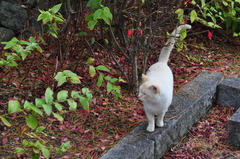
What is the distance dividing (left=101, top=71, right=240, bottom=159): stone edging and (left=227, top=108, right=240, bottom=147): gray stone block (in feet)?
1.29

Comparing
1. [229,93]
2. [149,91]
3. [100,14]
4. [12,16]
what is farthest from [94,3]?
[229,93]

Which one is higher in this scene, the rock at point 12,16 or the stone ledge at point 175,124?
the rock at point 12,16

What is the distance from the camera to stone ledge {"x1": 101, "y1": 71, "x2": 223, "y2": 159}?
2562 millimetres

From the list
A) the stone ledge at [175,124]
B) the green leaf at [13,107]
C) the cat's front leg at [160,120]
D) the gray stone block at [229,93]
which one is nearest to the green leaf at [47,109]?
the green leaf at [13,107]

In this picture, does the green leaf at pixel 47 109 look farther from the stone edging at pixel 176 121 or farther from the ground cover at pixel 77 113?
the stone edging at pixel 176 121

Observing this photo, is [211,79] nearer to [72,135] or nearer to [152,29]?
[152,29]

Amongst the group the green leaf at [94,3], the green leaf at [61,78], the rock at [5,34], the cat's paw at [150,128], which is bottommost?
the cat's paw at [150,128]

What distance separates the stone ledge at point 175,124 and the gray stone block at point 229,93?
0.07 m

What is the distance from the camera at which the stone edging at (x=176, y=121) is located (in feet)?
8.43

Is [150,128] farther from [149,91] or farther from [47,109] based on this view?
[47,109]

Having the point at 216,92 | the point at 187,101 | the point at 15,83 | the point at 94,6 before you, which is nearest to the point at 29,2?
the point at 15,83

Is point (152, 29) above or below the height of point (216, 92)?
above

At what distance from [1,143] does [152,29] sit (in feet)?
5.66

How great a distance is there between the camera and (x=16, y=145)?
2.63 metres
